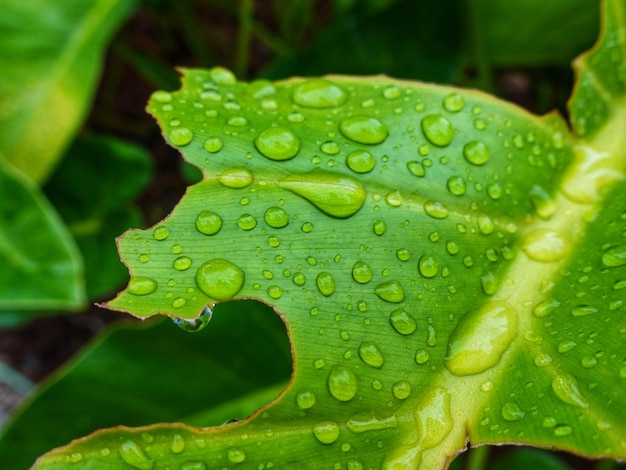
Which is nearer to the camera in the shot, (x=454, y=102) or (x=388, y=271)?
(x=388, y=271)

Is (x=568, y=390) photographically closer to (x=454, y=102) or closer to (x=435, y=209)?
(x=435, y=209)

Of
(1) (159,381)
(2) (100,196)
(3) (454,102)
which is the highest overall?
(3) (454,102)

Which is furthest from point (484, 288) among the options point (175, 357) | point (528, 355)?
point (175, 357)

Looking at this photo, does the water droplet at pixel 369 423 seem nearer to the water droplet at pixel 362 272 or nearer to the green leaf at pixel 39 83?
the water droplet at pixel 362 272

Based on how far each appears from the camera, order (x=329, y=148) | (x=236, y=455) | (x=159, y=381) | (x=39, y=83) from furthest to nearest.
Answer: (x=39, y=83)
(x=159, y=381)
(x=329, y=148)
(x=236, y=455)

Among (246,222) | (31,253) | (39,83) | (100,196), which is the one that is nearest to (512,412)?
(246,222)

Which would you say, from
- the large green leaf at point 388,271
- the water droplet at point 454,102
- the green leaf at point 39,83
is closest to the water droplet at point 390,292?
the large green leaf at point 388,271

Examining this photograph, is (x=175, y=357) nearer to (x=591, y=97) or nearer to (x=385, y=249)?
(x=385, y=249)
